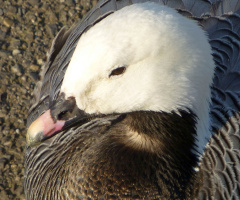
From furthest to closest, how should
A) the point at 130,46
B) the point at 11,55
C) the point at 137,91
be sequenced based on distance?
1. the point at 11,55
2. the point at 137,91
3. the point at 130,46

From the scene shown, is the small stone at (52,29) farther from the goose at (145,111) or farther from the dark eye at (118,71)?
the dark eye at (118,71)

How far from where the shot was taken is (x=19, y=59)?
3.72 meters

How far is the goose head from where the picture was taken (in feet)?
5.61

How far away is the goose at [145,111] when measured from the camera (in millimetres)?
1732

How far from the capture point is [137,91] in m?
1.85

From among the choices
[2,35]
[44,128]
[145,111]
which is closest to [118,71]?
[145,111]

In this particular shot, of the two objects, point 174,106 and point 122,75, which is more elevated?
point 122,75

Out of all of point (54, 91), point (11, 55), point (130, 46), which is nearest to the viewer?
point (130, 46)

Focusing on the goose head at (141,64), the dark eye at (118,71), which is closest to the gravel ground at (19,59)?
the goose head at (141,64)

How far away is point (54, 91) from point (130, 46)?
4.17 feet

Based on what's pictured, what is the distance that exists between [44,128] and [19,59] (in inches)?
77.3

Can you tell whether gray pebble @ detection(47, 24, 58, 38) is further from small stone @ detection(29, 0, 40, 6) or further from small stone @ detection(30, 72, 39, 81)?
small stone @ detection(30, 72, 39, 81)

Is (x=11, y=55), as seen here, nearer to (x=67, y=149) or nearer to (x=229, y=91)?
(x=67, y=149)

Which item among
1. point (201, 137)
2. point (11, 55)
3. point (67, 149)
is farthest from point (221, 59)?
point (11, 55)
